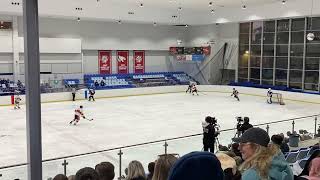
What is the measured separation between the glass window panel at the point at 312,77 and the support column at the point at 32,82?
941 inches

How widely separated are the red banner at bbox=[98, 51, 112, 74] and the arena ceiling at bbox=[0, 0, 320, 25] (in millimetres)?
3439

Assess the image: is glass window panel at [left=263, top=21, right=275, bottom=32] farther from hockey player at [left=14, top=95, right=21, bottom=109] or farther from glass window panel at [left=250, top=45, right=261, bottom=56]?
hockey player at [left=14, top=95, right=21, bottom=109]

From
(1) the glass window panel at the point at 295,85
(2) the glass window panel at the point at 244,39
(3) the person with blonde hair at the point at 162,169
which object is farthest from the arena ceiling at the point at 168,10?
(3) the person with blonde hair at the point at 162,169

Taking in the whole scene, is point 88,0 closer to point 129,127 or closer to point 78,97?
point 78,97

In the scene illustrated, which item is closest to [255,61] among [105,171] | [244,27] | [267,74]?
[267,74]

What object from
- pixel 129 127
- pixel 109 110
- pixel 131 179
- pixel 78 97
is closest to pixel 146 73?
pixel 78 97

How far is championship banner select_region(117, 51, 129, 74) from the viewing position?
29297mm

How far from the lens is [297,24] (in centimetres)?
2514

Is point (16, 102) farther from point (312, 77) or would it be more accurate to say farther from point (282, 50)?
point (312, 77)

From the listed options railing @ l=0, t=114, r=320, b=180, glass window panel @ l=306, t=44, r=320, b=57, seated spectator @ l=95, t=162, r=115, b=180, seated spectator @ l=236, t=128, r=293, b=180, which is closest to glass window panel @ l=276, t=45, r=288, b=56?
glass window panel @ l=306, t=44, r=320, b=57

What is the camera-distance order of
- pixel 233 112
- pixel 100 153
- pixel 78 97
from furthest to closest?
pixel 78 97
pixel 233 112
pixel 100 153

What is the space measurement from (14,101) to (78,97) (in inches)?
167

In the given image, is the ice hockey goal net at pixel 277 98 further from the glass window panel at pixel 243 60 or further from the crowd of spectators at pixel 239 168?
the crowd of spectators at pixel 239 168

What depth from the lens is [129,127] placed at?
14.7 meters
